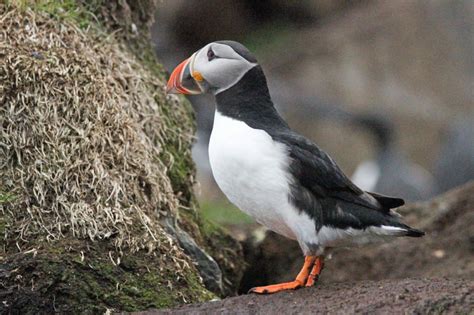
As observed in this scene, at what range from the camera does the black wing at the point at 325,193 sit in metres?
5.13

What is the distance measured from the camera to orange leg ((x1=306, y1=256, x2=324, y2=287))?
5.32m

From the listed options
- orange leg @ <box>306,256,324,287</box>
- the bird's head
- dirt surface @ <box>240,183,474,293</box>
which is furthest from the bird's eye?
dirt surface @ <box>240,183,474,293</box>

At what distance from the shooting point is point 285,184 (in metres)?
5.08

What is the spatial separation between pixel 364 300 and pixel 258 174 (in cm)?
84

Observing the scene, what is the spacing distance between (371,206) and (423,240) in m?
2.57

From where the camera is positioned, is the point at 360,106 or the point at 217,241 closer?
the point at 217,241

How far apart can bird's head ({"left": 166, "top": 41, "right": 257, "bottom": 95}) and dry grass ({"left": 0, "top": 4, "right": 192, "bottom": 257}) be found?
2.07ft

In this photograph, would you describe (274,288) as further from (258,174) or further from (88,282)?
(88,282)

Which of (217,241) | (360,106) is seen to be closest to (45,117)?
(217,241)

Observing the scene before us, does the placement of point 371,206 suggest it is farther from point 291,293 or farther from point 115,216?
point 115,216

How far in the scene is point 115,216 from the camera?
540 cm

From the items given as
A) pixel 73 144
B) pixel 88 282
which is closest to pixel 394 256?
pixel 73 144

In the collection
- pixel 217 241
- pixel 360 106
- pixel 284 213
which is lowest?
pixel 360 106

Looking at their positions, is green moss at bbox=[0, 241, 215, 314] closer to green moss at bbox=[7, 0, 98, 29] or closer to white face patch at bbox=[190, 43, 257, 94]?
white face patch at bbox=[190, 43, 257, 94]
